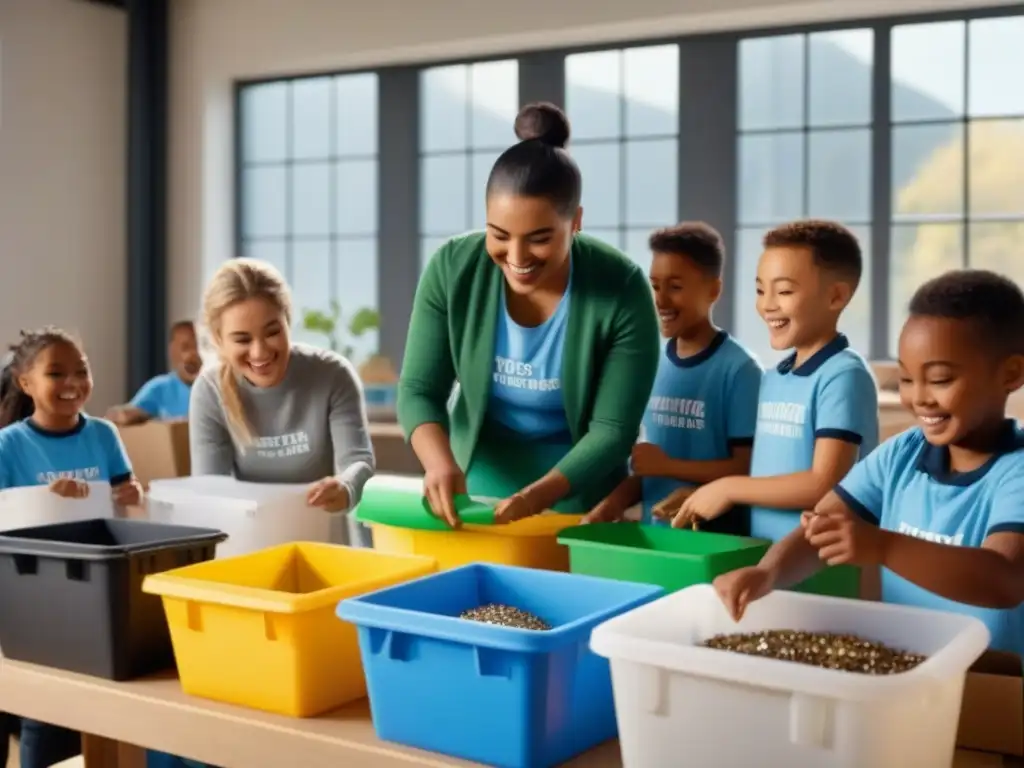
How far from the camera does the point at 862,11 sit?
180 inches

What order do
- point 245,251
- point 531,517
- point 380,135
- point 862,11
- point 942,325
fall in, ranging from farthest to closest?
point 245,251
point 380,135
point 862,11
point 531,517
point 942,325

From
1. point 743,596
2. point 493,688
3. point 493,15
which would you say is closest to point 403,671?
point 493,688

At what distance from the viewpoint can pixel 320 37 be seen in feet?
18.6

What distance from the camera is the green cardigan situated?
1.77 m

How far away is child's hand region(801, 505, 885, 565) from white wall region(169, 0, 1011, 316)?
12.5 feet

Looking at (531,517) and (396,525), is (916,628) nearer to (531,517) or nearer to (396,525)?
(531,517)

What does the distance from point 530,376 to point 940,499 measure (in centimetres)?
66

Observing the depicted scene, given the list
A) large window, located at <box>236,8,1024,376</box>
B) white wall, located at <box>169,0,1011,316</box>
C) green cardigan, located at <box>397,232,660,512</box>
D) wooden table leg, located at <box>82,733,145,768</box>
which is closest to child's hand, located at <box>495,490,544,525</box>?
green cardigan, located at <box>397,232,660,512</box>

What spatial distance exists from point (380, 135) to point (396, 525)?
4384mm

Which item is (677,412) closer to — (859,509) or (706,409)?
(706,409)

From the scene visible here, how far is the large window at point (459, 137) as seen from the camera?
552cm

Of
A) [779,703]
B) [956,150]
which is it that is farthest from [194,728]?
[956,150]

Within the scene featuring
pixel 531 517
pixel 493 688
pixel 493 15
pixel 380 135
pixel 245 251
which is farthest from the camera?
pixel 245 251

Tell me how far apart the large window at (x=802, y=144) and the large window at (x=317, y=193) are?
1.86 metres
